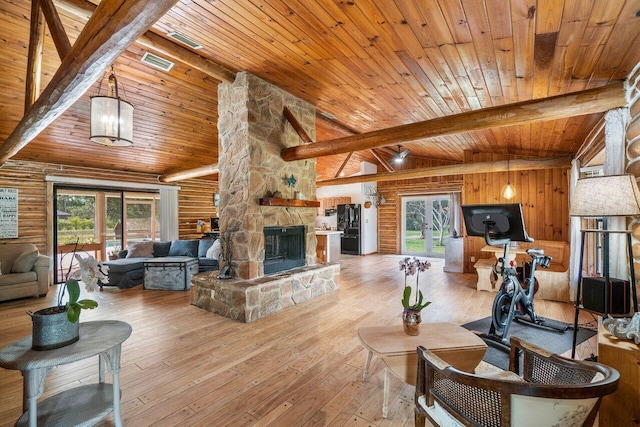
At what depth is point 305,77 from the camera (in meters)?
3.69

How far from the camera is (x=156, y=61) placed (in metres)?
3.63

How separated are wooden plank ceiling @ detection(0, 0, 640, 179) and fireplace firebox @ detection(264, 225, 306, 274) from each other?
2146 millimetres

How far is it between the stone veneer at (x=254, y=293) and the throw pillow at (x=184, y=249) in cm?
259

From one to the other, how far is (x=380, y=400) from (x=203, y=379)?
141 centimetres

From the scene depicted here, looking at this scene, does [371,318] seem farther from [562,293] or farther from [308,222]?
[562,293]

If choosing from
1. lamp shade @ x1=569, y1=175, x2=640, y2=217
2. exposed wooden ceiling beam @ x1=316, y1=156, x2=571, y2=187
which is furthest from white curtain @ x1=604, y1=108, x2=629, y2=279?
exposed wooden ceiling beam @ x1=316, y1=156, x2=571, y2=187

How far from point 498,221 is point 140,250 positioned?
6.83 metres

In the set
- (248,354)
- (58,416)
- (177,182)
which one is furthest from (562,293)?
(177,182)

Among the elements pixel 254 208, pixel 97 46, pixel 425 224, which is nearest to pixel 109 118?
pixel 97 46

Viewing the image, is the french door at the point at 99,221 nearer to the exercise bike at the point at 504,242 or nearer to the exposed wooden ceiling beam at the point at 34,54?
the exposed wooden ceiling beam at the point at 34,54

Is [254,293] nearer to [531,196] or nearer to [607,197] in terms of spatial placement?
[607,197]

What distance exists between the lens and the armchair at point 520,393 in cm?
94

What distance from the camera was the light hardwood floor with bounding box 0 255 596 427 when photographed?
1912mm

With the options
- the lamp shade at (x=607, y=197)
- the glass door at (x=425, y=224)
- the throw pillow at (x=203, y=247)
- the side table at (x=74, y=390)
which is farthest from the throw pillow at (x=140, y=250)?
the glass door at (x=425, y=224)
